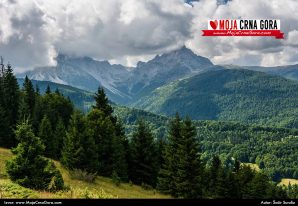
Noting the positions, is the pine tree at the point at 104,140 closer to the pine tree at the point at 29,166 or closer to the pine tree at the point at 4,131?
the pine tree at the point at 4,131

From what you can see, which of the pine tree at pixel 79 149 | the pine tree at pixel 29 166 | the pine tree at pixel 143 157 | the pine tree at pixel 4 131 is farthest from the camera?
the pine tree at pixel 4 131

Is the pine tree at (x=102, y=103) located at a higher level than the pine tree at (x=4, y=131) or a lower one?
higher

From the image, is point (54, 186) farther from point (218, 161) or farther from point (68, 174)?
point (218, 161)

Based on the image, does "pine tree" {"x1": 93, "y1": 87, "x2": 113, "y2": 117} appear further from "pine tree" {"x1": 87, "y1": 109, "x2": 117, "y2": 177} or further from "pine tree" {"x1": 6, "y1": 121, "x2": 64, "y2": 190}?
"pine tree" {"x1": 6, "y1": 121, "x2": 64, "y2": 190}

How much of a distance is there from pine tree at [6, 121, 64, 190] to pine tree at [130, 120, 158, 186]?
33.2 meters

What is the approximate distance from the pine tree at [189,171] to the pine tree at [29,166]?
Result: 2336cm

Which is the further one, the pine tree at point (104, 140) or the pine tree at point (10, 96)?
the pine tree at point (10, 96)

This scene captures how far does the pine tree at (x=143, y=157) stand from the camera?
6398 cm

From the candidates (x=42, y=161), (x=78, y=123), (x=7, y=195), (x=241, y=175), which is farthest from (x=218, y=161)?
(x=7, y=195)

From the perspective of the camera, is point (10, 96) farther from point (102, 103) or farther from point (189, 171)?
point (189, 171)

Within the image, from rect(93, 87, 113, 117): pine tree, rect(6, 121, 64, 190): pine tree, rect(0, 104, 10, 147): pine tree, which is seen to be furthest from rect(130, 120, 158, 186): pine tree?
rect(6, 121, 64, 190): pine tree

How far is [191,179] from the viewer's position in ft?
168

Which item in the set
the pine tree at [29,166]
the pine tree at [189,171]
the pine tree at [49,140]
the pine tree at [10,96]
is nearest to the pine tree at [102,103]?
the pine tree at [49,140]

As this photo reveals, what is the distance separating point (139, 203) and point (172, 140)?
4046 cm
